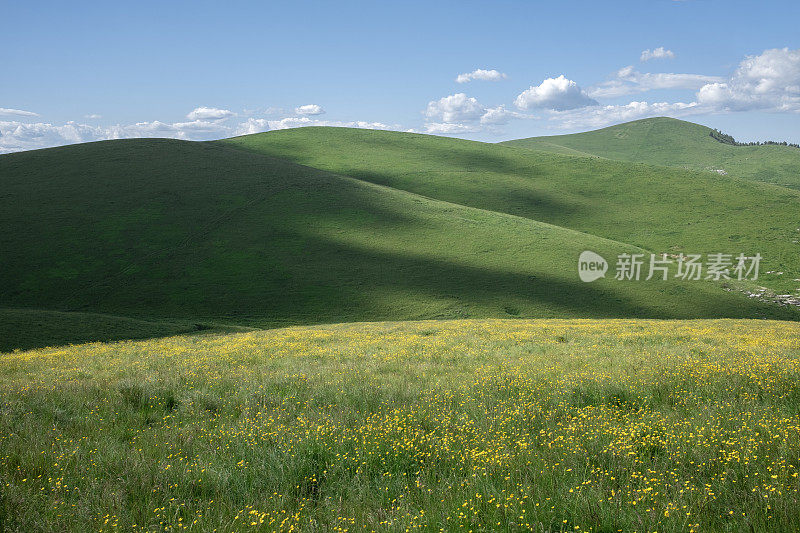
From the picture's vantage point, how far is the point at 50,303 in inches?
1863

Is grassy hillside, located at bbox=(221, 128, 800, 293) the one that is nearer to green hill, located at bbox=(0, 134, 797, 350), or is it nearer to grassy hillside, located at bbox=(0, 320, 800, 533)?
green hill, located at bbox=(0, 134, 797, 350)

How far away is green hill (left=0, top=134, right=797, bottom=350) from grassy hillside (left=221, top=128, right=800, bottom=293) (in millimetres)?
767

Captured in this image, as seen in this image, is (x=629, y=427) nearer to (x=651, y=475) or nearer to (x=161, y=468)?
(x=651, y=475)

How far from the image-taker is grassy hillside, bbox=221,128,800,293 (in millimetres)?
83000

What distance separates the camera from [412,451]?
598 centimetres

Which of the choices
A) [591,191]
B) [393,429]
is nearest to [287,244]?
[393,429]

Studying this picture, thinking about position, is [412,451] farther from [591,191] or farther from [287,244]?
[591,191]

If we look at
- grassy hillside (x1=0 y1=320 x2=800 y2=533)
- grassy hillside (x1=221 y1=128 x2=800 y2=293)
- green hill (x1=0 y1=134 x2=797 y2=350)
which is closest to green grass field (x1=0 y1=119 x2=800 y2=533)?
grassy hillside (x1=0 y1=320 x2=800 y2=533)

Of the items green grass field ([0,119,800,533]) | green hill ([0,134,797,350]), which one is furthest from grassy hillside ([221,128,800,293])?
green grass field ([0,119,800,533])

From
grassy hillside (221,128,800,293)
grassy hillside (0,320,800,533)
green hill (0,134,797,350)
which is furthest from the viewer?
grassy hillside (221,128,800,293)

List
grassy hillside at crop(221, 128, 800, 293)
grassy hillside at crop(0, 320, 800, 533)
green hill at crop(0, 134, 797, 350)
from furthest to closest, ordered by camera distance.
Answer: grassy hillside at crop(221, 128, 800, 293) → green hill at crop(0, 134, 797, 350) → grassy hillside at crop(0, 320, 800, 533)

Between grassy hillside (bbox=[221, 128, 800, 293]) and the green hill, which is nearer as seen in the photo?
the green hill

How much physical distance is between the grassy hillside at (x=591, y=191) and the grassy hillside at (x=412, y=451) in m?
74.1

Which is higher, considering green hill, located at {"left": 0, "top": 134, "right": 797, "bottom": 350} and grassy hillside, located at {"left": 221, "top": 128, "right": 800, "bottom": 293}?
grassy hillside, located at {"left": 221, "top": 128, "right": 800, "bottom": 293}
